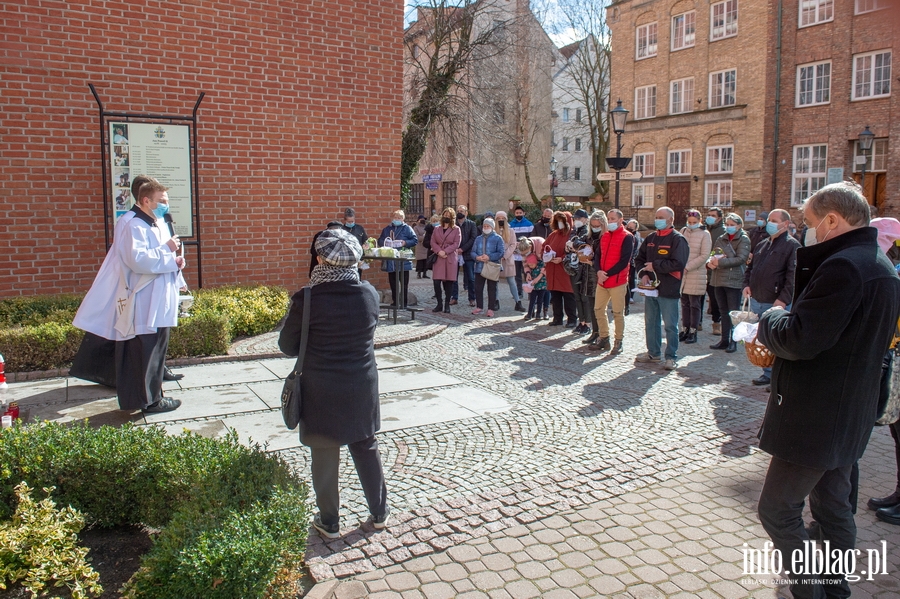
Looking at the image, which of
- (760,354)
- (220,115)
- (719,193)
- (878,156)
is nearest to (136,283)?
(760,354)

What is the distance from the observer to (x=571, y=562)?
364cm

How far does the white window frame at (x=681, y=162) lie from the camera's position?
33406 mm

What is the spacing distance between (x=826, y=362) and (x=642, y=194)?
114 ft

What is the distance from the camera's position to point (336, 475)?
3.87m

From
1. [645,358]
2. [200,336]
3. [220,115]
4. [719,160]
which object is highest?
[719,160]

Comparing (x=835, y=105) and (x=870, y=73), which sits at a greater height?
(x=870, y=73)

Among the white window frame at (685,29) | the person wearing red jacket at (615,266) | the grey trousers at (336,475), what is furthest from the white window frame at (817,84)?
the grey trousers at (336,475)

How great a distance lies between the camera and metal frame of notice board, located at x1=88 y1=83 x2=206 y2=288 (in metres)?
8.62

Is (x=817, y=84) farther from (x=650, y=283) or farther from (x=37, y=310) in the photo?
(x=37, y=310)

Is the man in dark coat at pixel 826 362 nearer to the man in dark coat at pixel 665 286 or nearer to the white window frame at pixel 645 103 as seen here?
the man in dark coat at pixel 665 286

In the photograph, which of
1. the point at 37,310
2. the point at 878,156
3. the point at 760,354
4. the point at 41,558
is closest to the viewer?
the point at 41,558

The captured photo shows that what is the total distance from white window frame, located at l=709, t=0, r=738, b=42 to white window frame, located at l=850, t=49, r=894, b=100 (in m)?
5.71

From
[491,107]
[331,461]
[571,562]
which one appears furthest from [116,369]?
[491,107]

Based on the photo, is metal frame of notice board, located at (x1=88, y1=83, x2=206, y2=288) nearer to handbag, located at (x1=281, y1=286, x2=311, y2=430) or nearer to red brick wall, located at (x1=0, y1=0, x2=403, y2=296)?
red brick wall, located at (x1=0, y1=0, x2=403, y2=296)
